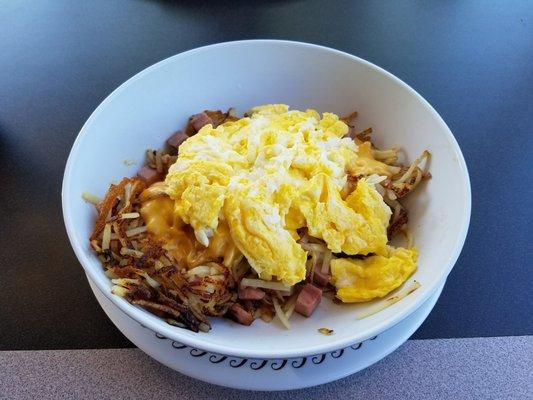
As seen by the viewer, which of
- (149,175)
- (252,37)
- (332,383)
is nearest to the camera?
(332,383)

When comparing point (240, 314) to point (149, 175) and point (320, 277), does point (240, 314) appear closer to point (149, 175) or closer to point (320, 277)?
point (320, 277)

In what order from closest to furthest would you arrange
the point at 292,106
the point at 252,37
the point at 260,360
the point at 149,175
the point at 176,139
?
the point at 260,360 → the point at 149,175 → the point at 176,139 → the point at 292,106 → the point at 252,37

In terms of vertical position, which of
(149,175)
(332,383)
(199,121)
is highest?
(199,121)

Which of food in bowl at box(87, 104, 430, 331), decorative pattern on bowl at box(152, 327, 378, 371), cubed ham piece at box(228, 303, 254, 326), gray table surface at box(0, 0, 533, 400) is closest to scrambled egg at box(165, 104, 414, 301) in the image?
food in bowl at box(87, 104, 430, 331)

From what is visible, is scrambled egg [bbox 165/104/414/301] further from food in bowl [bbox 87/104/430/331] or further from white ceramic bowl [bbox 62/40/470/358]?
white ceramic bowl [bbox 62/40/470/358]

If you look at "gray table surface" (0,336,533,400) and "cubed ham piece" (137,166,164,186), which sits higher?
"cubed ham piece" (137,166,164,186)

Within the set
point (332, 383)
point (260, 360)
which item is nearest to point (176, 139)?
point (260, 360)
